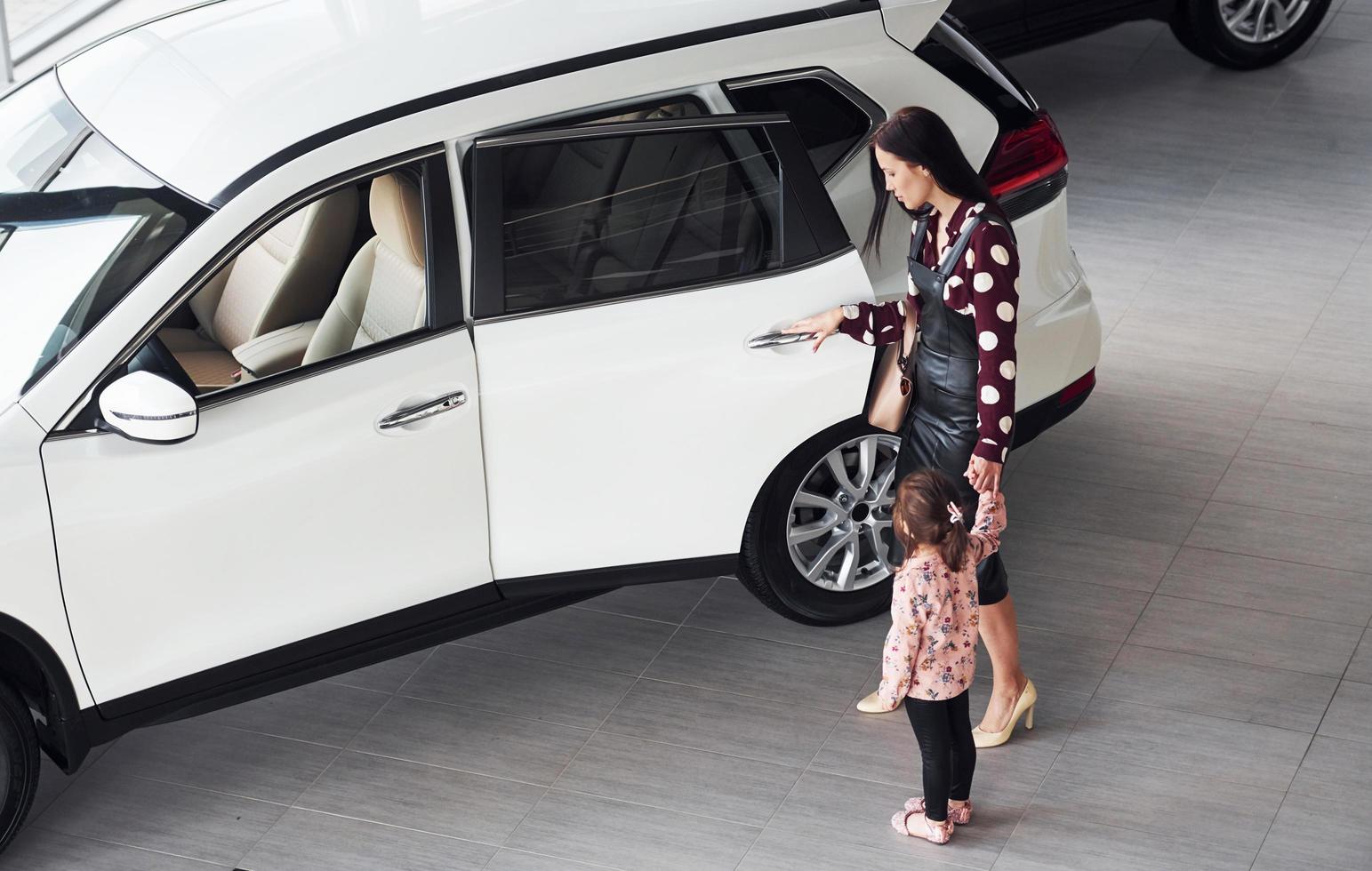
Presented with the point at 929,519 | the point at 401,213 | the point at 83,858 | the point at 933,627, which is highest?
the point at 401,213

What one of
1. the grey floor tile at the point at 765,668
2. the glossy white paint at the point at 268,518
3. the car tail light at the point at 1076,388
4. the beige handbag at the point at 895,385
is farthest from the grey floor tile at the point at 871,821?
the car tail light at the point at 1076,388

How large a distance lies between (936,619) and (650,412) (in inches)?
35.0

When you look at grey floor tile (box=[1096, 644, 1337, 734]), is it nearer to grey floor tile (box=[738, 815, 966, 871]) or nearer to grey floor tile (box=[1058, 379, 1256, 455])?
grey floor tile (box=[738, 815, 966, 871])

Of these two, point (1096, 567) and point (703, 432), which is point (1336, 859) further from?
point (703, 432)

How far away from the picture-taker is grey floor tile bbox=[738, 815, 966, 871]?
13.3 ft

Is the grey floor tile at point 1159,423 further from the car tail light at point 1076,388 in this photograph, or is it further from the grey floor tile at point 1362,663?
the grey floor tile at point 1362,663

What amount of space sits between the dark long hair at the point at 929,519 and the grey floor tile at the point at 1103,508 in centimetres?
165

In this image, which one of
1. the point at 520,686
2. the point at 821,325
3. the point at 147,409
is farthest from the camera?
the point at 520,686

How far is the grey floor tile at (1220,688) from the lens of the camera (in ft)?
14.7

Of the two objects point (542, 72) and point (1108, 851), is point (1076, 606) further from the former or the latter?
point (542, 72)

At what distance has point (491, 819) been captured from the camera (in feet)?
13.9

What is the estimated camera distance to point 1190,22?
8.19 metres

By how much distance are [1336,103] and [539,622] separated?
4.99 meters

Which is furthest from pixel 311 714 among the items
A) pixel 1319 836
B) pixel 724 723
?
pixel 1319 836
